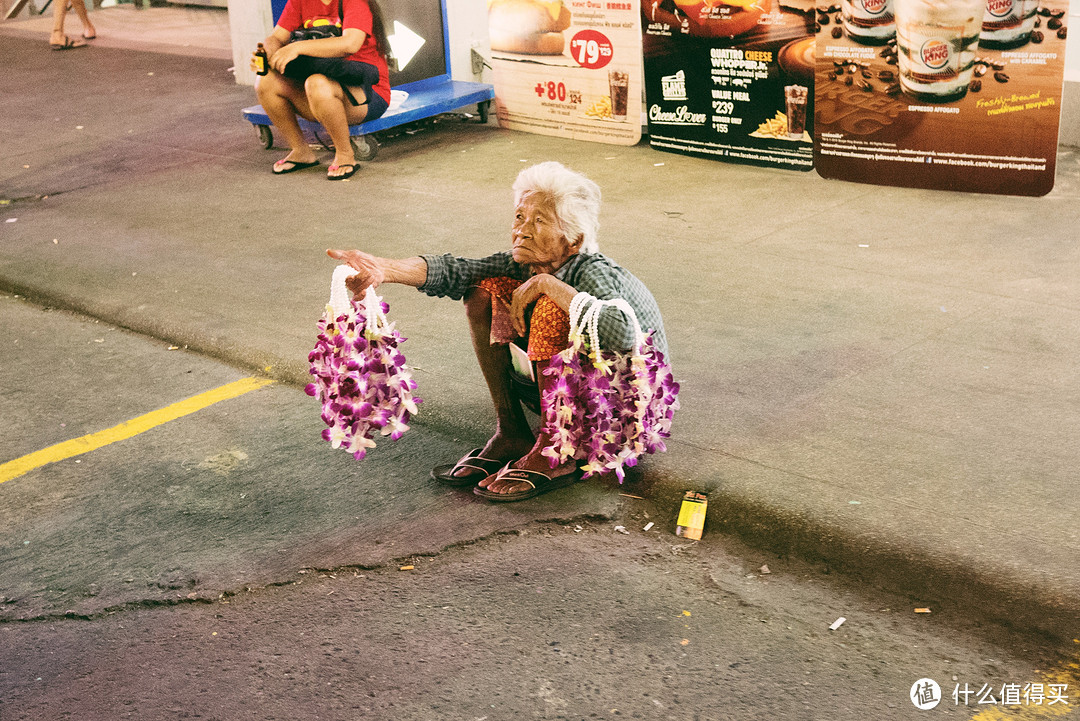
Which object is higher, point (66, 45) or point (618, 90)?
point (66, 45)

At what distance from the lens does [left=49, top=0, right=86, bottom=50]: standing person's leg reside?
48.1 ft

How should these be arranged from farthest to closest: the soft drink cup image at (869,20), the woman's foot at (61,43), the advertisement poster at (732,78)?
1. the woman's foot at (61,43)
2. the advertisement poster at (732,78)
3. the soft drink cup image at (869,20)

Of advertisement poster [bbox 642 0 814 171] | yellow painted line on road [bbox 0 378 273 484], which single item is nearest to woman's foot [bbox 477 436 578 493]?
yellow painted line on road [bbox 0 378 273 484]

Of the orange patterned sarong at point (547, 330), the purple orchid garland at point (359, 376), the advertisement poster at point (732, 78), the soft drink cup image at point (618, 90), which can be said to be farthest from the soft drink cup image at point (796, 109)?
the purple orchid garland at point (359, 376)

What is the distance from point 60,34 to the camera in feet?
49.0

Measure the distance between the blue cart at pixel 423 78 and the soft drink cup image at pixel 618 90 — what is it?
1339 mm

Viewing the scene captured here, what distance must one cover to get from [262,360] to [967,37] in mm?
4349

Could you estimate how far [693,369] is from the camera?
4.48 meters

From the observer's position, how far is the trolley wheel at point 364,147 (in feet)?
27.5

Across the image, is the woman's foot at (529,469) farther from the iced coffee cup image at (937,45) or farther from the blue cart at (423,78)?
the blue cart at (423,78)

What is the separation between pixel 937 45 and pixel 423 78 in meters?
4.50

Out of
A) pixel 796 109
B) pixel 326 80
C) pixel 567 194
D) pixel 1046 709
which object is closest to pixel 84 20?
pixel 326 80

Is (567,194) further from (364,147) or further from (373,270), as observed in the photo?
(364,147)

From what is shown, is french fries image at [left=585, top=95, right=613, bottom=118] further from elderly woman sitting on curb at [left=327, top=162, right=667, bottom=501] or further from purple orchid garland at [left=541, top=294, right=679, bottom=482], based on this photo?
purple orchid garland at [left=541, top=294, right=679, bottom=482]
